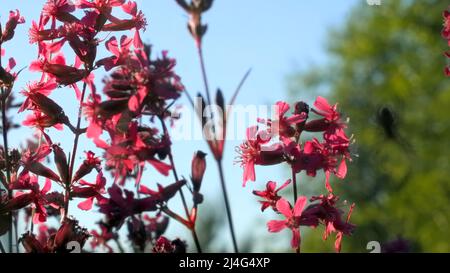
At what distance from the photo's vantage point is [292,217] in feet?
3.30

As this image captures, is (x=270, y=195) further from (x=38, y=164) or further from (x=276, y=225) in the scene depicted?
(x=38, y=164)

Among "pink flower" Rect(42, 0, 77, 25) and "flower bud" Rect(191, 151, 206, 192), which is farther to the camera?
"pink flower" Rect(42, 0, 77, 25)

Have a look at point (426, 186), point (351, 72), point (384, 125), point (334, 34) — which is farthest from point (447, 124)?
point (384, 125)

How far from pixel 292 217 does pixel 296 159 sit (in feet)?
0.33

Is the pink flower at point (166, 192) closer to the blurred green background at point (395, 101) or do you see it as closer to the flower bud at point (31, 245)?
the flower bud at point (31, 245)

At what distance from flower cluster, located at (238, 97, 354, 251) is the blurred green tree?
22.7ft

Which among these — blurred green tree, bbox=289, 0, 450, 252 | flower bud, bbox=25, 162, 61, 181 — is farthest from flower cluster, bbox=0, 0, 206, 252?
blurred green tree, bbox=289, 0, 450, 252

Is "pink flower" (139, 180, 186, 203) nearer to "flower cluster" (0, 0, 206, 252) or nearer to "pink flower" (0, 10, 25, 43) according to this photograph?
"flower cluster" (0, 0, 206, 252)

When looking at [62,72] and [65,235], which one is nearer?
[65,235]

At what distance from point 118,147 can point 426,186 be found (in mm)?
8146

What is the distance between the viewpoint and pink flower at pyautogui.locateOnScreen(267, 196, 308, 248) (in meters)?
0.98

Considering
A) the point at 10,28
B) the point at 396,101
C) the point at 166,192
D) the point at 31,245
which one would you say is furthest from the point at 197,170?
the point at 396,101

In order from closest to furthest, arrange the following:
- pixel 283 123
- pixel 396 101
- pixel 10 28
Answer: pixel 283 123, pixel 10 28, pixel 396 101
